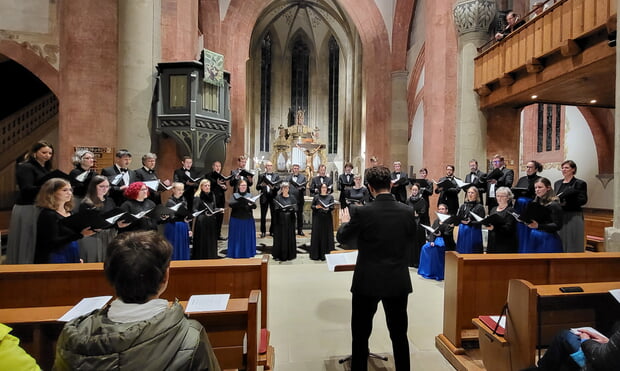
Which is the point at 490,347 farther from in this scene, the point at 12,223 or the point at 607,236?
the point at 12,223

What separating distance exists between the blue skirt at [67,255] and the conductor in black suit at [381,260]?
2.81 metres

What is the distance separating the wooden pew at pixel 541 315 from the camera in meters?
2.10

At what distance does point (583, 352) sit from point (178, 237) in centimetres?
481

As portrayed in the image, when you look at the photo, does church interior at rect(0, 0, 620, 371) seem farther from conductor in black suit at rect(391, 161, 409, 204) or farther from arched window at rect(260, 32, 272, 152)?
arched window at rect(260, 32, 272, 152)

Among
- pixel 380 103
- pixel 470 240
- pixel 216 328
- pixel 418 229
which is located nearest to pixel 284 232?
pixel 418 229

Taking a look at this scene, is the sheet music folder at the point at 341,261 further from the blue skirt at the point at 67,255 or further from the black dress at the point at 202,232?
the black dress at the point at 202,232

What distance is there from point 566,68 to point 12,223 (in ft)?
28.9

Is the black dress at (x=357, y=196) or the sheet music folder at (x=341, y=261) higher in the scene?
the black dress at (x=357, y=196)

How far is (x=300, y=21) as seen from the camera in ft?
80.0

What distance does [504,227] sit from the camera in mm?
4410

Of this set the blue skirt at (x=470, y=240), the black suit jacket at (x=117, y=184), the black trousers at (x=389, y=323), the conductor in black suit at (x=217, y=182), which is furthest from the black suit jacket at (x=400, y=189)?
the black trousers at (x=389, y=323)

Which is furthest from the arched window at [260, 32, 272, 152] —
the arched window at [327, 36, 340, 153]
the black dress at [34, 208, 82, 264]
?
the black dress at [34, 208, 82, 264]

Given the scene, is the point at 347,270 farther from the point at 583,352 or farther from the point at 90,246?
the point at 90,246

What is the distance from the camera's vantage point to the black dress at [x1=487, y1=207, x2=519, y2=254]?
14.4 ft
